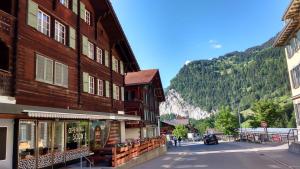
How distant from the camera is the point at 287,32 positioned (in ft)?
96.0

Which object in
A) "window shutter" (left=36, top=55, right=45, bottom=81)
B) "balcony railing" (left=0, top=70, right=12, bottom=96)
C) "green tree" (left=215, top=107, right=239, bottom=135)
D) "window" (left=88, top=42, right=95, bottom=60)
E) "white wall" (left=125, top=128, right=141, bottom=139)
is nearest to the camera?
"balcony railing" (left=0, top=70, right=12, bottom=96)

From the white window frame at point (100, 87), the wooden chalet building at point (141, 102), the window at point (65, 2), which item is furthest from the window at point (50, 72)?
the wooden chalet building at point (141, 102)

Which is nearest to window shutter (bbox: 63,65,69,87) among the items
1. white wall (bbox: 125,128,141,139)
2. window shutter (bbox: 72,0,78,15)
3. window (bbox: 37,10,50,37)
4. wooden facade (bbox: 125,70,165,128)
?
window (bbox: 37,10,50,37)

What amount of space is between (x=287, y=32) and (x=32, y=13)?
22.5 m

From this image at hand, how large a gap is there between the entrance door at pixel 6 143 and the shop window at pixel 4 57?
2.50 meters

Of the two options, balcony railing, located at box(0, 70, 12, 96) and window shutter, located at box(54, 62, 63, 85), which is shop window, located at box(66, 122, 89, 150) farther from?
balcony railing, located at box(0, 70, 12, 96)

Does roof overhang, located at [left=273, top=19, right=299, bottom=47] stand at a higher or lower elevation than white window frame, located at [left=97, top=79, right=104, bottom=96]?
higher

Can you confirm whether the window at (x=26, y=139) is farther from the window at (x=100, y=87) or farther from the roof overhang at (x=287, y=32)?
the roof overhang at (x=287, y=32)

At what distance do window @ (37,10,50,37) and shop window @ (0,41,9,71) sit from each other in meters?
3.17

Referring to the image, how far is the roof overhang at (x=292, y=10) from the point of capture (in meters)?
25.1

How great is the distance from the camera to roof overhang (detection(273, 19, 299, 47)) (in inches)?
1060

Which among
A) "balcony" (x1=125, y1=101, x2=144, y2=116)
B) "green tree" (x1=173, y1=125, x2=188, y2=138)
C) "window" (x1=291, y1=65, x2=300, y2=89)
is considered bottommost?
"green tree" (x1=173, y1=125, x2=188, y2=138)

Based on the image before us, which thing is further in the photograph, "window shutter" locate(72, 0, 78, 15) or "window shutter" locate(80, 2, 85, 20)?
"window shutter" locate(80, 2, 85, 20)

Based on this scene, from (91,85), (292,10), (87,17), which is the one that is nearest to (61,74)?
(91,85)
